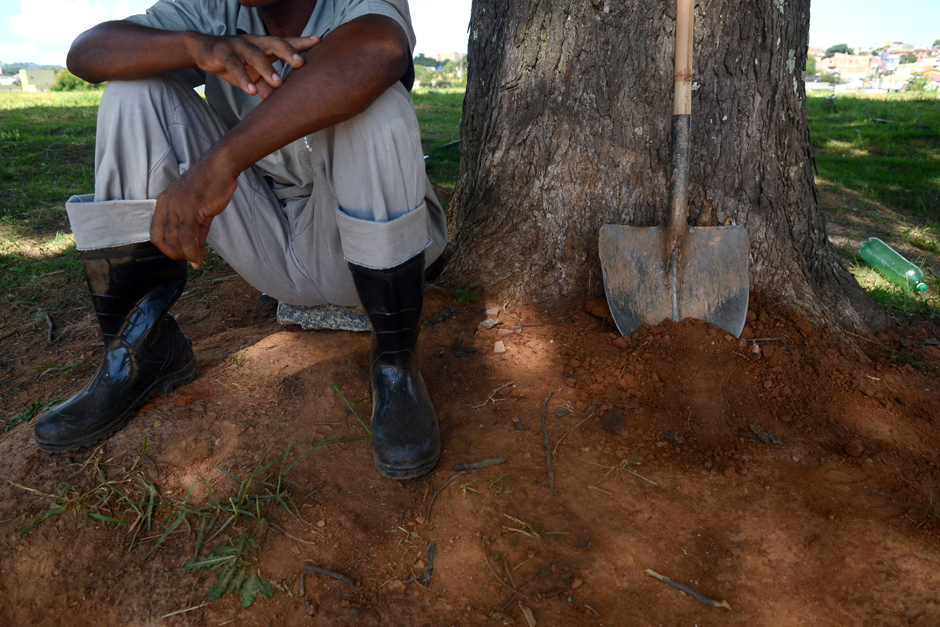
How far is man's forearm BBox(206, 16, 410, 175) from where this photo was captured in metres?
1.46

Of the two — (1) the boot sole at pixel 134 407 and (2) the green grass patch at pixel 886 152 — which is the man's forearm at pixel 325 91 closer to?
(1) the boot sole at pixel 134 407

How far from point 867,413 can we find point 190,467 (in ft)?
6.56

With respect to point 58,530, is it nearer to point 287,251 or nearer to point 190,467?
point 190,467

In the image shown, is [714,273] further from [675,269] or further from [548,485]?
[548,485]

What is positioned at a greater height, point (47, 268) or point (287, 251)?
point (287, 251)

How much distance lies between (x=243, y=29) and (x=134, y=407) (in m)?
1.23

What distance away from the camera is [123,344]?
5.70ft

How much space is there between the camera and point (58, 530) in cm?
150

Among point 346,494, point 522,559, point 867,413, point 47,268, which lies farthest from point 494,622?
point 47,268

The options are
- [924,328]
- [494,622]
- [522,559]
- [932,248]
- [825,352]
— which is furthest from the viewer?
[932,248]

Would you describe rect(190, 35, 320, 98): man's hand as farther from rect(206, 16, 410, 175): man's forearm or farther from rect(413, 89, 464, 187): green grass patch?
rect(413, 89, 464, 187): green grass patch

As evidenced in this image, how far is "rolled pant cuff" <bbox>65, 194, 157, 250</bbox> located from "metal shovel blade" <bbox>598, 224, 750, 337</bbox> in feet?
4.73

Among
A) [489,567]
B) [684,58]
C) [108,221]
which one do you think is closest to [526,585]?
[489,567]

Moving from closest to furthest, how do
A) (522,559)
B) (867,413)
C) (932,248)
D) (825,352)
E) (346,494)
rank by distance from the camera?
(522,559) → (346,494) → (867,413) → (825,352) → (932,248)
